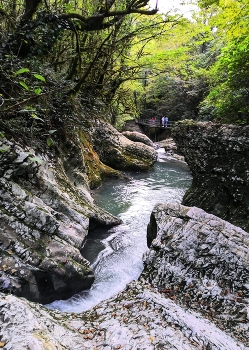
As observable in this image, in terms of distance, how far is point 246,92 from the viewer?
7453 mm

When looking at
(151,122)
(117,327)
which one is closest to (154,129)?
(151,122)

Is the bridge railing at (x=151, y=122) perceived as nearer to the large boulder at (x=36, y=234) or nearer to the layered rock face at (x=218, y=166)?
the layered rock face at (x=218, y=166)

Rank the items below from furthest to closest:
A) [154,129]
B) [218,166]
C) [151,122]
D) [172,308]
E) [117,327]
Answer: [154,129]
[151,122]
[218,166]
[172,308]
[117,327]

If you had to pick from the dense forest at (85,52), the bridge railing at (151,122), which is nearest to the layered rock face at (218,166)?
the dense forest at (85,52)

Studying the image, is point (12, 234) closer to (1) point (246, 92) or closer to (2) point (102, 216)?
(2) point (102, 216)

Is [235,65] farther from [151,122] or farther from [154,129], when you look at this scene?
[154,129]

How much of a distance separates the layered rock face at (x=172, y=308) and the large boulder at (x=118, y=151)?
9.63 meters

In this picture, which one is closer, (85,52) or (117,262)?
(117,262)

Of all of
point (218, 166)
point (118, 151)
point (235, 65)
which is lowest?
point (118, 151)

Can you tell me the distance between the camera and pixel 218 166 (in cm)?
788

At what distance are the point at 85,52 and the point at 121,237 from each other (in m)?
6.65

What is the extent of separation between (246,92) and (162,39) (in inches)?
152

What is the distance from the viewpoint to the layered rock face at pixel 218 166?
23.3ft

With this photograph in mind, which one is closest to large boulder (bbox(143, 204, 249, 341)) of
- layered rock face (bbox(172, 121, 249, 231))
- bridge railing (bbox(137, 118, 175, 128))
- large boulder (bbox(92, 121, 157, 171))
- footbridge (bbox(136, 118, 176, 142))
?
layered rock face (bbox(172, 121, 249, 231))
